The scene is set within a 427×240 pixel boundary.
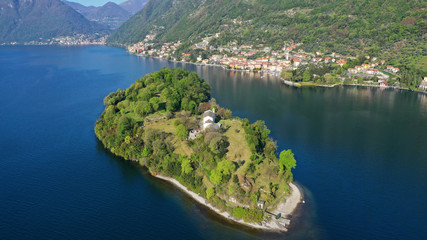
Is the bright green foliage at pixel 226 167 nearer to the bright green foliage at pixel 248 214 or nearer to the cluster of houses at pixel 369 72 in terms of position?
the bright green foliage at pixel 248 214

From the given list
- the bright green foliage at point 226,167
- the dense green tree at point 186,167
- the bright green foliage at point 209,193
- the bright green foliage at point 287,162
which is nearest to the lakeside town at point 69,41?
the dense green tree at point 186,167

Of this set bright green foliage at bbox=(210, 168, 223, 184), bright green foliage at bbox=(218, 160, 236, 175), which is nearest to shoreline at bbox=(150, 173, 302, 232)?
bright green foliage at bbox=(210, 168, 223, 184)

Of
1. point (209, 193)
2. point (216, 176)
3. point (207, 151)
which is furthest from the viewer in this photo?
point (207, 151)

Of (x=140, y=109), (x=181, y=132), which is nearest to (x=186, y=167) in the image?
(x=181, y=132)

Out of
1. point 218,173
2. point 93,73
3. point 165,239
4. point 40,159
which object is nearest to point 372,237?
point 218,173

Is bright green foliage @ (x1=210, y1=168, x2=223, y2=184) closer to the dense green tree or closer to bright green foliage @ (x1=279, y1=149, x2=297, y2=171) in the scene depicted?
the dense green tree

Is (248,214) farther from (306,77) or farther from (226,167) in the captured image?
(306,77)
